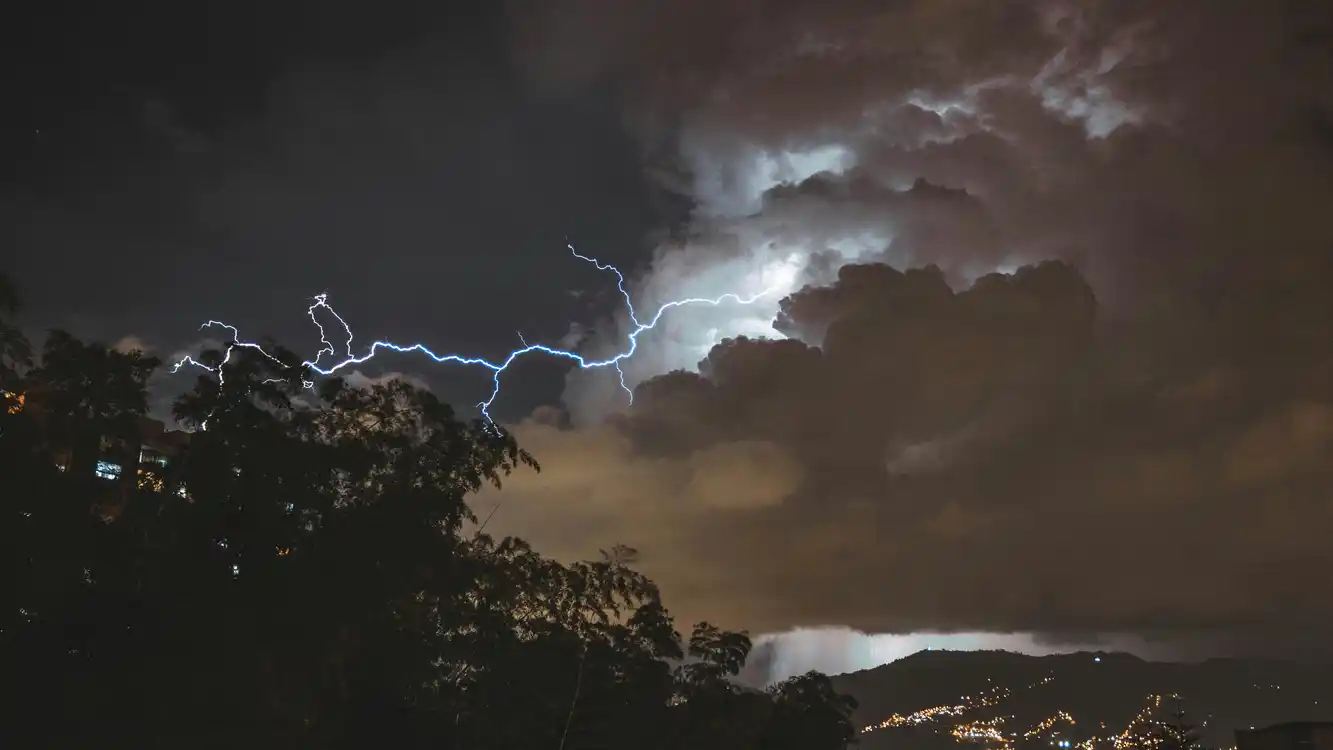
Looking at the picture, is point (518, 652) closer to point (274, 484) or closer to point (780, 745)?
point (274, 484)

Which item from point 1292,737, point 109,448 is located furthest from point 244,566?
point 1292,737

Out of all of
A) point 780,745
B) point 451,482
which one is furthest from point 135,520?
point 780,745

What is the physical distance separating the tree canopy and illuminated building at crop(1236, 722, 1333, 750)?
45161 millimetres

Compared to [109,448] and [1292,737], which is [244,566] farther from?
[1292,737]

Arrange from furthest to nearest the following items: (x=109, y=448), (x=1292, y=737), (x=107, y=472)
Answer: (x=1292, y=737)
(x=107, y=472)
(x=109, y=448)

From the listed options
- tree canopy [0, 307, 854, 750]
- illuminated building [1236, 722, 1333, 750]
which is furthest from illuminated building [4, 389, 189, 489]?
illuminated building [1236, 722, 1333, 750]

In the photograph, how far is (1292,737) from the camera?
52938 mm

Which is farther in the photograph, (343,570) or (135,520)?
(343,570)

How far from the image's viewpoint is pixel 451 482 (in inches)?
794

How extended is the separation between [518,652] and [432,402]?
7.08 metres

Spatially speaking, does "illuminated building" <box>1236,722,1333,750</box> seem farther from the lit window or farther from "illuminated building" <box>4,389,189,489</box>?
"illuminated building" <box>4,389,189,489</box>

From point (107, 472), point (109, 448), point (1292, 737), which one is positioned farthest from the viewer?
point (1292, 737)

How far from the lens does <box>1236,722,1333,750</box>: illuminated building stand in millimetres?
51812

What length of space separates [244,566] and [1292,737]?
53324 mm
